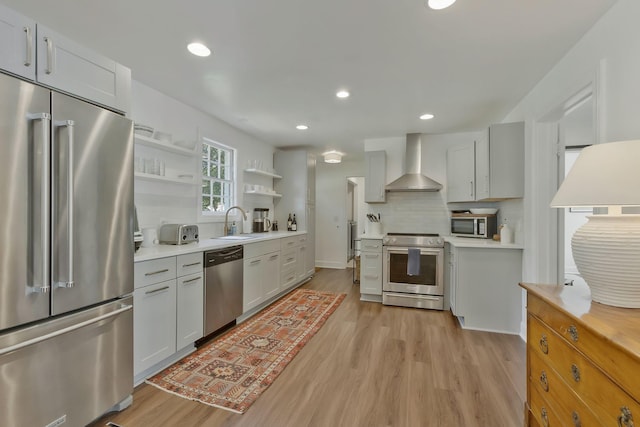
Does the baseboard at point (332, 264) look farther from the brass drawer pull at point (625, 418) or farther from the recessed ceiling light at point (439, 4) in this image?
the brass drawer pull at point (625, 418)

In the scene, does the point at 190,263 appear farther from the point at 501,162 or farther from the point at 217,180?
the point at 501,162

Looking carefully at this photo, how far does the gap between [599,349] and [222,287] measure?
2.73 metres

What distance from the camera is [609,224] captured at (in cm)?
113

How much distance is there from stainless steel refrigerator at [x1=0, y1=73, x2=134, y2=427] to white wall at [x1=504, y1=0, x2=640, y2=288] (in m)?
2.87

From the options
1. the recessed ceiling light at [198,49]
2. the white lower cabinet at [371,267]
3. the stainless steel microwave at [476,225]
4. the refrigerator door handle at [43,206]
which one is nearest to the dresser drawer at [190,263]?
the refrigerator door handle at [43,206]

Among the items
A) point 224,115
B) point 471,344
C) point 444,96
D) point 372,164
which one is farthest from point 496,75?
point 224,115

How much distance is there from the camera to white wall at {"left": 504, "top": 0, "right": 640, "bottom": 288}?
1505mm

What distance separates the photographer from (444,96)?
2.94 metres

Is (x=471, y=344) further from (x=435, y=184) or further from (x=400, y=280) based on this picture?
(x=435, y=184)

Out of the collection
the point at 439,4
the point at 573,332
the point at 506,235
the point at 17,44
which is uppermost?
the point at 439,4

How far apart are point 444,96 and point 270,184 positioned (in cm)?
324

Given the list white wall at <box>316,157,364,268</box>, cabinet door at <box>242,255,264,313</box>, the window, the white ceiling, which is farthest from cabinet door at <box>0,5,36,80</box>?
white wall at <box>316,157,364,268</box>

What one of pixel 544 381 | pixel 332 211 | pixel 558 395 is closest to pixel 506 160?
pixel 544 381

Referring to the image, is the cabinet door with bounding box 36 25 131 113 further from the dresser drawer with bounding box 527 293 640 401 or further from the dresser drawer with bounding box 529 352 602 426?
the dresser drawer with bounding box 529 352 602 426
